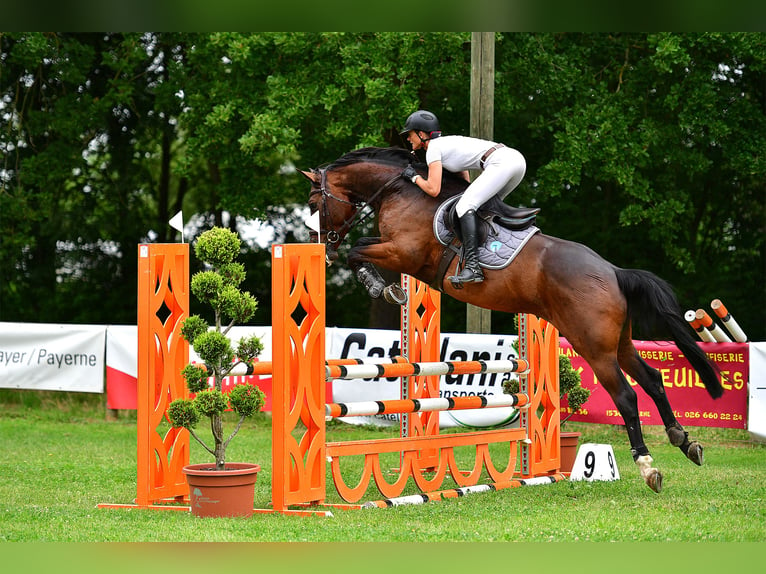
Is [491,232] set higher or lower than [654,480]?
higher

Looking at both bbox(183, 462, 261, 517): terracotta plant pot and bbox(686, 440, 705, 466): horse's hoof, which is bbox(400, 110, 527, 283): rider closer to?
bbox(686, 440, 705, 466): horse's hoof

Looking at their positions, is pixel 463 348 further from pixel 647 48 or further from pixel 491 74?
pixel 647 48

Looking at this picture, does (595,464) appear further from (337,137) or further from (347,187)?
(337,137)

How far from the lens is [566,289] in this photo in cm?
550

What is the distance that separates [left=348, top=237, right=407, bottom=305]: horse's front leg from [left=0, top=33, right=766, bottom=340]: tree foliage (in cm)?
574

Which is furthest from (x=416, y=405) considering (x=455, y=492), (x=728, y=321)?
(x=728, y=321)

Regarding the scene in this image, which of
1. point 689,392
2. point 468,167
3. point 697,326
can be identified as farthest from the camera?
point 689,392

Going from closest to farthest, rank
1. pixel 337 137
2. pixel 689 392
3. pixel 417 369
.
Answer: pixel 417 369
pixel 689 392
pixel 337 137

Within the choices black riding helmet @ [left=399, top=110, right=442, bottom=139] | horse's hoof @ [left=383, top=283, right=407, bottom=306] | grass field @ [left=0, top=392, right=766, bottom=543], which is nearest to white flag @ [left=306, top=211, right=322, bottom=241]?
horse's hoof @ [left=383, top=283, right=407, bottom=306]

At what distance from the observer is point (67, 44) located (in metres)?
13.8

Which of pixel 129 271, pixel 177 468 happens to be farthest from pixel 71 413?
pixel 177 468

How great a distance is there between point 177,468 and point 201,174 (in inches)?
469

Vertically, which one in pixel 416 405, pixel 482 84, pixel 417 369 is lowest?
pixel 416 405

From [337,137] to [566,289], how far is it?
6.77 meters
